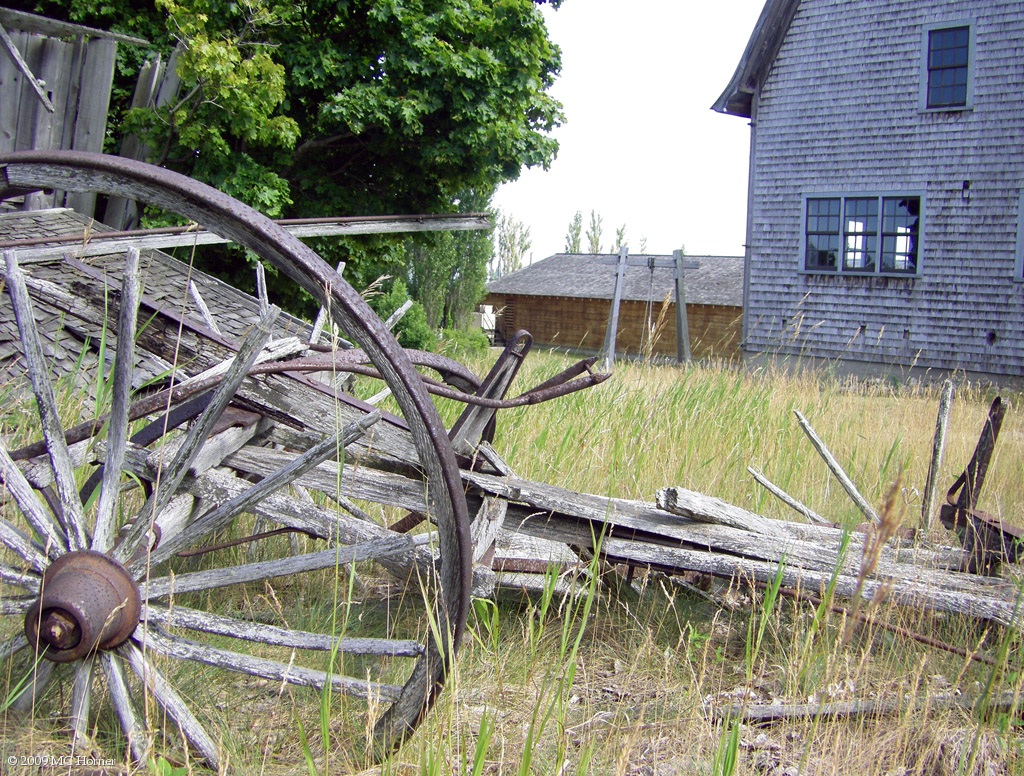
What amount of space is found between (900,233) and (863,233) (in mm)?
612

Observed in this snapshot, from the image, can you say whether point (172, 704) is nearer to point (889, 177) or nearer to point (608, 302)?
point (889, 177)

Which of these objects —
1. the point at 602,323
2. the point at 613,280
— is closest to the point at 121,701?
the point at 602,323

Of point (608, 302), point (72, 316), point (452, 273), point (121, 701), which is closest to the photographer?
point (121, 701)

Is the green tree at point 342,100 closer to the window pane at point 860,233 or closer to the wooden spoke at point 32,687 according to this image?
the window pane at point 860,233

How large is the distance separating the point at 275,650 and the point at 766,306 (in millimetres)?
14012

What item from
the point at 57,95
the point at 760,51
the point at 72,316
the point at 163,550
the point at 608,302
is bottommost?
the point at 163,550

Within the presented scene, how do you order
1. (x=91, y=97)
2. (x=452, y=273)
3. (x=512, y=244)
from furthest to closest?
(x=512, y=244)
(x=452, y=273)
(x=91, y=97)

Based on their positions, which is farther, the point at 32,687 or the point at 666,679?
the point at 666,679

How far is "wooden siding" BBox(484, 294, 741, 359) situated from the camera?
22.2 meters

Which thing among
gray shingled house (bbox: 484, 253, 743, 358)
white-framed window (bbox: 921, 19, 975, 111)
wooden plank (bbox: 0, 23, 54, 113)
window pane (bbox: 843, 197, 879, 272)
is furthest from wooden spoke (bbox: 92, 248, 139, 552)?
gray shingled house (bbox: 484, 253, 743, 358)

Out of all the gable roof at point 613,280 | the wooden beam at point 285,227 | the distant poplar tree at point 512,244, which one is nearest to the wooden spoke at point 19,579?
the wooden beam at point 285,227

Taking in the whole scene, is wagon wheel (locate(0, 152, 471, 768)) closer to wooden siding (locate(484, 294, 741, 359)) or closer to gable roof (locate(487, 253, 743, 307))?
wooden siding (locate(484, 294, 741, 359))

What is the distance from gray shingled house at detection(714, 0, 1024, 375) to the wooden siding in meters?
5.67

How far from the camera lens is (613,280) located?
85.1 ft
